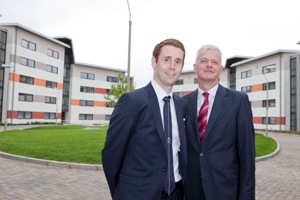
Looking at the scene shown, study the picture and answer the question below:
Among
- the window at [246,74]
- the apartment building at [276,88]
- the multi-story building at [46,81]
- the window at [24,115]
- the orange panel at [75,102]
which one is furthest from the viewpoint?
the orange panel at [75,102]

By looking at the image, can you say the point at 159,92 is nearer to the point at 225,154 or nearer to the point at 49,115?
the point at 225,154

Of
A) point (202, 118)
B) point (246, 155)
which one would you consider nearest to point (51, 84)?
point (202, 118)

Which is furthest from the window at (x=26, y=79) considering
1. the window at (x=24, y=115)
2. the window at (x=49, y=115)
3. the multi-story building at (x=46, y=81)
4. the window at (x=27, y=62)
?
the window at (x=49, y=115)

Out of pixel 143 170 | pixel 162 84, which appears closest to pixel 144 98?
pixel 162 84

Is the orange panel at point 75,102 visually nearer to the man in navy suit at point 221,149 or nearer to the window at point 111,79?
the window at point 111,79

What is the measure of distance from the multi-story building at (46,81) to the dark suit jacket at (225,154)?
2936cm

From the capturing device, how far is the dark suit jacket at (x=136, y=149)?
242 centimetres

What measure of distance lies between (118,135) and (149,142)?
288mm

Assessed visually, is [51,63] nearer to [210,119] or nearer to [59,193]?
[59,193]

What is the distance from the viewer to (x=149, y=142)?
2.45 meters

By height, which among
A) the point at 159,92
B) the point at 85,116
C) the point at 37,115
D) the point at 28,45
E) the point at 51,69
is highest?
the point at 28,45

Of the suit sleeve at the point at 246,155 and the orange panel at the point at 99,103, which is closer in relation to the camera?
the suit sleeve at the point at 246,155

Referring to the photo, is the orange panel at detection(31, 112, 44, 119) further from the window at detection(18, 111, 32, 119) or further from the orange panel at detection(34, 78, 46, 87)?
the orange panel at detection(34, 78, 46, 87)

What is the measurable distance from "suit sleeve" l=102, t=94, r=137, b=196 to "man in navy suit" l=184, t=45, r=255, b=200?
0.83m
